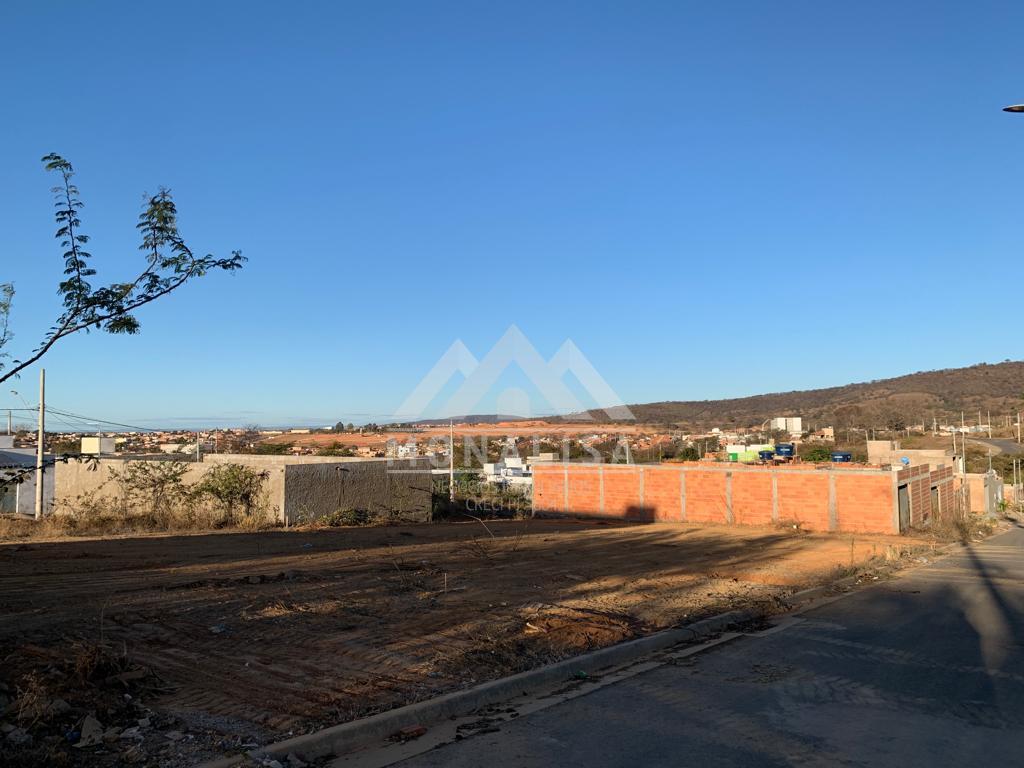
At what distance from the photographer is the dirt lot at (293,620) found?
5.61 meters

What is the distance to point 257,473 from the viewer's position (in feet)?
85.8

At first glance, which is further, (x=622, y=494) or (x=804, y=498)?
(x=622, y=494)

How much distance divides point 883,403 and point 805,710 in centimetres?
9924

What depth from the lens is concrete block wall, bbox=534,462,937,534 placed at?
30.6 metres

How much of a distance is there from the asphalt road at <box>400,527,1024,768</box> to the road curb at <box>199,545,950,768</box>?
1.62 feet

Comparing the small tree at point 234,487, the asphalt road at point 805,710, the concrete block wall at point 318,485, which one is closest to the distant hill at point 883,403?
the concrete block wall at point 318,485

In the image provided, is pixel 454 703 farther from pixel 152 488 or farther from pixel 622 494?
pixel 622 494

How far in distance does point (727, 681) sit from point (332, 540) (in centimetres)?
1578

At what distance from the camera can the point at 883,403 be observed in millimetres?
95062

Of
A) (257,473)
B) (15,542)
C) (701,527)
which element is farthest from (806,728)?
(701,527)

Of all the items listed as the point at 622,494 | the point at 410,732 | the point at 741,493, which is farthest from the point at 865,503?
the point at 410,732

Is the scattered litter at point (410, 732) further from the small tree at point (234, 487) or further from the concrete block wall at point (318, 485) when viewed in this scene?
the small tree at point (234, 487)

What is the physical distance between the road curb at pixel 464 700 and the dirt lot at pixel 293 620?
0.26 metres

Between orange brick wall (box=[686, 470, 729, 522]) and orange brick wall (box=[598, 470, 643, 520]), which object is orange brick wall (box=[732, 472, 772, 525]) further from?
orange brick wall (box=[598, 470, 643, 520])
